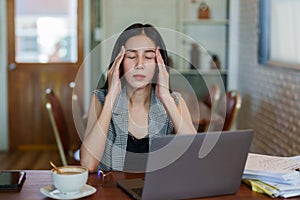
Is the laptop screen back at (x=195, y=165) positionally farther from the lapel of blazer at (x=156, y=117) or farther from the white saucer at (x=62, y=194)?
the lapel of blazer at (x=156, y=117)

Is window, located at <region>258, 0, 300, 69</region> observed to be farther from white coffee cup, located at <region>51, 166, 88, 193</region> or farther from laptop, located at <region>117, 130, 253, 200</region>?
white coffee cup, located at <region>51, 166, 88, 193</region>

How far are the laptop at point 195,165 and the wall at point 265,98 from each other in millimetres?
1980

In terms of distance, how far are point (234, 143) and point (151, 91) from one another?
0.71m

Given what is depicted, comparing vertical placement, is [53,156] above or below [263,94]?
below

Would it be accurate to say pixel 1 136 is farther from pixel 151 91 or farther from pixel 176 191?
pixel 176 191

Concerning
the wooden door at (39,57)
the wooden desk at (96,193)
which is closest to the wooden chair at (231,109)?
the wooden desk at (96,193)

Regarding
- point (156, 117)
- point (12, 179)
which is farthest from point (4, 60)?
point (12, 179)

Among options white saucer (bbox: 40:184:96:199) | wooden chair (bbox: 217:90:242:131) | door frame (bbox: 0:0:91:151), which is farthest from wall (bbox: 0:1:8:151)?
white saucer (bbox: 40:184:96:199)

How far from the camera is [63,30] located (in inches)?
225

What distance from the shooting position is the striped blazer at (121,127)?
209 cm

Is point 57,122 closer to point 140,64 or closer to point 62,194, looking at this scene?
point 140,64

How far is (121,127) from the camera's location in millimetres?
2170

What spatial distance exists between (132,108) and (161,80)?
0.22m

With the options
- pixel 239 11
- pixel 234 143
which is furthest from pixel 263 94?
pixel 234 143
